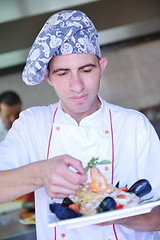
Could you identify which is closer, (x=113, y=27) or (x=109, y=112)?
(x=109, y=112)

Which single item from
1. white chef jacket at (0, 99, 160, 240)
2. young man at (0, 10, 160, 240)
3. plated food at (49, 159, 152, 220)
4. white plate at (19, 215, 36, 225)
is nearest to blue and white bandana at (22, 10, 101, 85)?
young man at (0, 10, 160, 240)

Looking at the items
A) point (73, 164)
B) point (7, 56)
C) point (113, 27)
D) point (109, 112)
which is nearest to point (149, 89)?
point (113, 27)

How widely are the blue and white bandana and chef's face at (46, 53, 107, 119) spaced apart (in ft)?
0.10

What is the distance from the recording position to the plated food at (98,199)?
47.4 inches

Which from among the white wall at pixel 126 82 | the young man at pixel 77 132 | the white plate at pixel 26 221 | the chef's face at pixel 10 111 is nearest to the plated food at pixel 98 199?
the young man at pixel 77 132

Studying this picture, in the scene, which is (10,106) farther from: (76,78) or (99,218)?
(99,218)

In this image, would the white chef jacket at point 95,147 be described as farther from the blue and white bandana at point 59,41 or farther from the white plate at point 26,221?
the white plate at point 26,221

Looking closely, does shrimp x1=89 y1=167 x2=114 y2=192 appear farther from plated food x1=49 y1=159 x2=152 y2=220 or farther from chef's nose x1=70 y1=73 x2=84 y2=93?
chef's nose x1=70 y1=73 x2=84 y2=93

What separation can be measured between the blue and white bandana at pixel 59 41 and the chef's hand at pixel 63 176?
1.52ft

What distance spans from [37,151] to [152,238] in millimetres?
586

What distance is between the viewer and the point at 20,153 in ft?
5.36

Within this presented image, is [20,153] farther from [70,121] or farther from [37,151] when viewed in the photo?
[70,121]

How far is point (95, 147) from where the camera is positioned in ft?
5.24

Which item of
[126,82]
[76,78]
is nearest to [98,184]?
[76,78]
